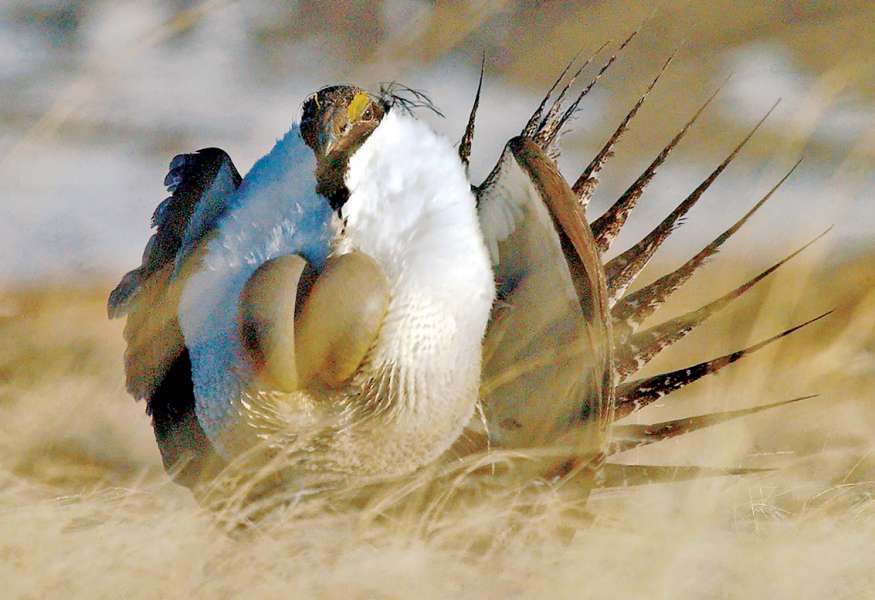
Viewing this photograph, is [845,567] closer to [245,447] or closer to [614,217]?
[614,217]

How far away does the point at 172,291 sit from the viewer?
258cm

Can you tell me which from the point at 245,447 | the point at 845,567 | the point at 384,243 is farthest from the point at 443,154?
the point at 845,567

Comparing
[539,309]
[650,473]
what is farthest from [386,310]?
[650,473]

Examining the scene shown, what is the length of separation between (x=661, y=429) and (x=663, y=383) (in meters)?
0.11

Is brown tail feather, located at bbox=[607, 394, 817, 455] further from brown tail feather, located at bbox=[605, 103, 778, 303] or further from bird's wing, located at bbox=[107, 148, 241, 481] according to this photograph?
bird's wing, located at bbox=[107, 148, 241, 481]

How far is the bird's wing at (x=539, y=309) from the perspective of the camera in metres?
2.28

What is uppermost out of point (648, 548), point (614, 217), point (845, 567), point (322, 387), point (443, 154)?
point (443, 154)

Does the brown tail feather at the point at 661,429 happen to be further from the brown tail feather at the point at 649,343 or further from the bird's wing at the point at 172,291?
the bird's wing at the point at 172,291

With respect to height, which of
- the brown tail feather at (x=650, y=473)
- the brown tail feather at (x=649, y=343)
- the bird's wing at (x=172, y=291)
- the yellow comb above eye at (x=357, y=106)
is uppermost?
the yellow comb above eye at (x=357, y=106)

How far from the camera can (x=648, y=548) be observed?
7.52 ft

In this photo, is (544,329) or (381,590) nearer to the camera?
(381,590)

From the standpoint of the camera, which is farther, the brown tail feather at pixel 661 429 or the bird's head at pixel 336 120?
the brown tail feather at pixel 661 429

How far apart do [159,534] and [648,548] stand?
106cm

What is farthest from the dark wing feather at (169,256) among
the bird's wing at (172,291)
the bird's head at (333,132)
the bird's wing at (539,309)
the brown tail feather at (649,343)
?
the brown tail feather at (649,343)
